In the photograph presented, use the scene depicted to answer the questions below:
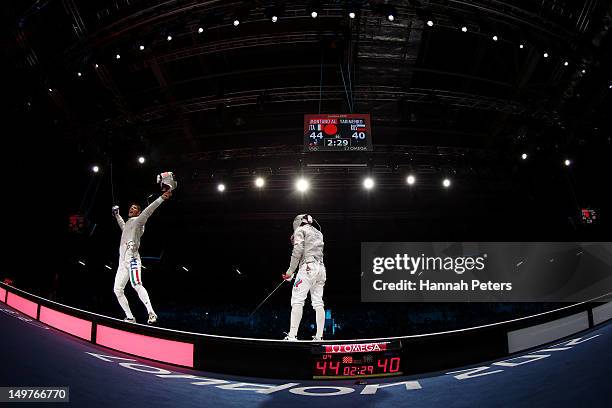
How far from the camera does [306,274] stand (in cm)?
504

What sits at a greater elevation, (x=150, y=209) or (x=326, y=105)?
(x=326, y=105)

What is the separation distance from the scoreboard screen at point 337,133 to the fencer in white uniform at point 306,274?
468 centimetres

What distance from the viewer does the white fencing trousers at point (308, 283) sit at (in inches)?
197

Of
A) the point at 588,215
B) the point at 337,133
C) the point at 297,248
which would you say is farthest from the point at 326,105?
the point at 588,215

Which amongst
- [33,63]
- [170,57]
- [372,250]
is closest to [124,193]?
[33,63]

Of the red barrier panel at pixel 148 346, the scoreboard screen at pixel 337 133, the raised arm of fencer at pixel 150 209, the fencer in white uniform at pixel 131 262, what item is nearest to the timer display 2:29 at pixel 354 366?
the red barrier panel at pixel 148 346

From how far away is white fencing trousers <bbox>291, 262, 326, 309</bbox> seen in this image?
5.01 m

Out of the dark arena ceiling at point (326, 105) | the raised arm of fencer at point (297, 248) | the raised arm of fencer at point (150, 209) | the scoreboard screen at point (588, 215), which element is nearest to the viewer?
the raised arm of fencer at point (297, 248)

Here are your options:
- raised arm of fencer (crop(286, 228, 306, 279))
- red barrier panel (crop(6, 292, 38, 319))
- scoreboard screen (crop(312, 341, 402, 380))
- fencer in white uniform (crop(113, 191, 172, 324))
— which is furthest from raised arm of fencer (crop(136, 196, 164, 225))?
scoreboard screen (crop(312, 341, 402, 380))

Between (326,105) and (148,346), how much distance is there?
963 centimetres

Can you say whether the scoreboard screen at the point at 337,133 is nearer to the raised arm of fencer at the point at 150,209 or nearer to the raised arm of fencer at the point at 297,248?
the raised arm of fencer at the point at 297,248

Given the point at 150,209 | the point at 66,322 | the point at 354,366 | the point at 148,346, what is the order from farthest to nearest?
1. the point at 150,209
2. the point at 66,322
3. the point at 148,346
4. the point at 354,366

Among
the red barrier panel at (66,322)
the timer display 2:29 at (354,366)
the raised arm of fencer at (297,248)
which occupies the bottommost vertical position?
the timer display 2:29 at (354,366)

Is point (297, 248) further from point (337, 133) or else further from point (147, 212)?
point (337, 133)
